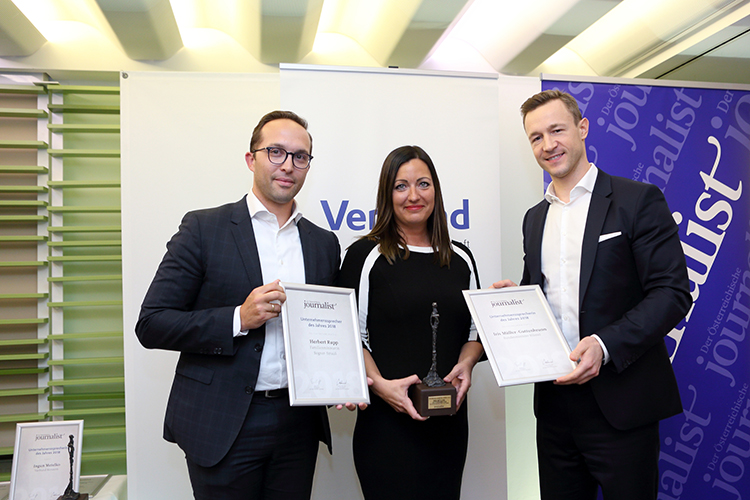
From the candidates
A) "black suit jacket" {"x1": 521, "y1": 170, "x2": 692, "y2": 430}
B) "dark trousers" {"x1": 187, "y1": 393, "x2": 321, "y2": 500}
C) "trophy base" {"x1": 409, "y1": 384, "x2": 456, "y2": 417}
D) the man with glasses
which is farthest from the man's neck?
"dark trousers" {"x1": 187, "y1": 393, "x2": 321, "y2": 500}

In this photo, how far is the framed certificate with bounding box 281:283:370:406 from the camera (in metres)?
1.70

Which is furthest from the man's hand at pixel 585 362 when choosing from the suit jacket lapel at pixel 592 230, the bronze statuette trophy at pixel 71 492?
the bronze statuette trophy at pixel 71 492

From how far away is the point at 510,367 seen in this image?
73.2 inches

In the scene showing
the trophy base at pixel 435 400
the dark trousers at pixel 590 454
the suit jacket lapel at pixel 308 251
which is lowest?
the dark trousers at pixel 590 454

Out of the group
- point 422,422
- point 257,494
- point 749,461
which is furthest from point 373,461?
point 749,461

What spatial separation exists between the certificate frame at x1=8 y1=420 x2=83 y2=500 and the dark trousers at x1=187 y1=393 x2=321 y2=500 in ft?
3.54

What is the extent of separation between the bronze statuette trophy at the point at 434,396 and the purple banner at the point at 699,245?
7.52 feet

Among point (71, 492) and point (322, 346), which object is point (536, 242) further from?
point (71, 492)

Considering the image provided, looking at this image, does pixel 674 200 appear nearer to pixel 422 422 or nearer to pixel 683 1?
pixel 683 1

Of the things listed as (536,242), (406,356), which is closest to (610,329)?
(536,242)

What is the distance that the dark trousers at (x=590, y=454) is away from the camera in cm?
192

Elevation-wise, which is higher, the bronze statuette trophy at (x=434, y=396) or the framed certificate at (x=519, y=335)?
the framed certificate at (x=519, y=335)

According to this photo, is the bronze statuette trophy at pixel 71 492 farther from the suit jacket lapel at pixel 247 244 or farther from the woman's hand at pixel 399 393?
the woman's hand at pixel 399 393

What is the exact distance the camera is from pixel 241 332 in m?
1.78
